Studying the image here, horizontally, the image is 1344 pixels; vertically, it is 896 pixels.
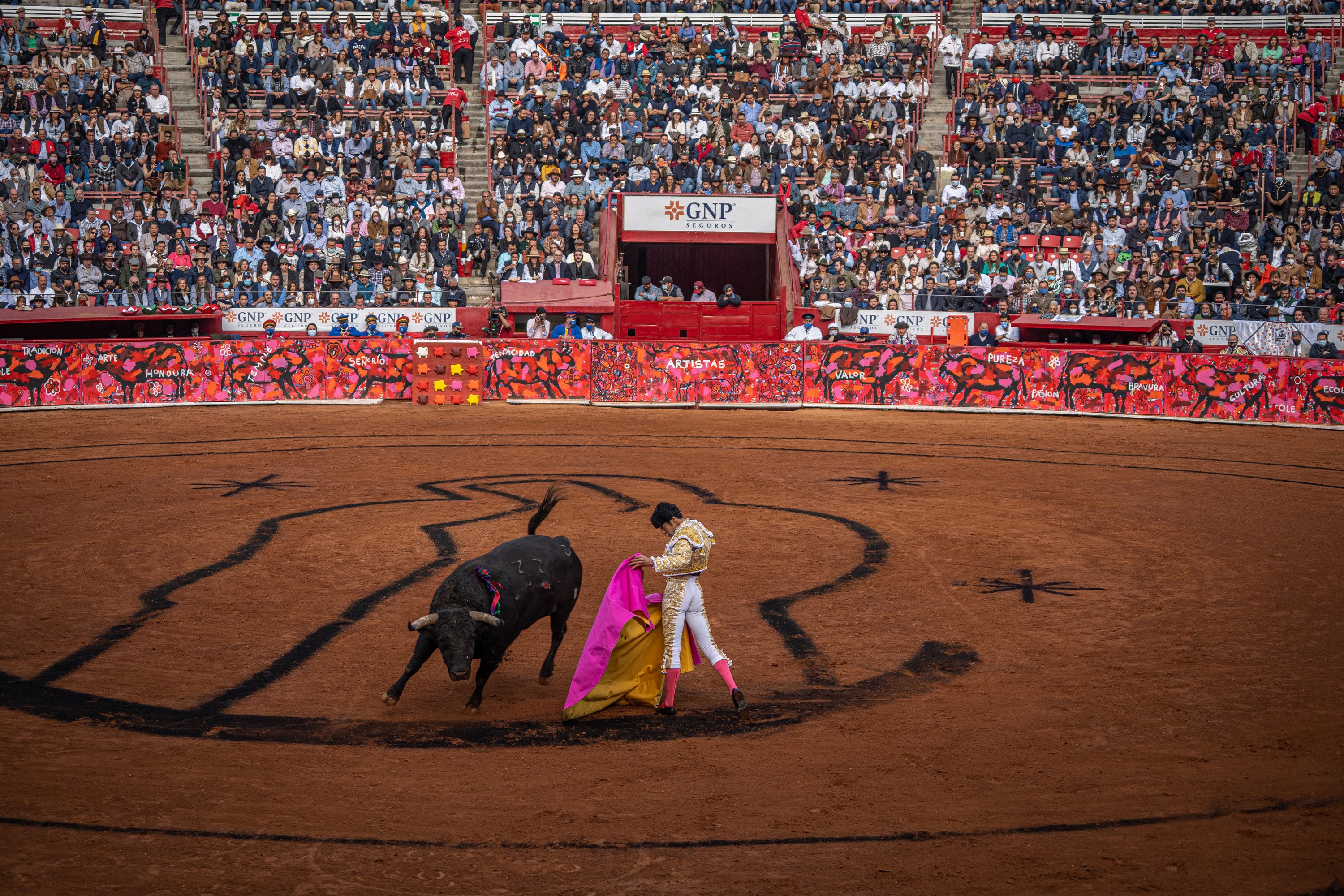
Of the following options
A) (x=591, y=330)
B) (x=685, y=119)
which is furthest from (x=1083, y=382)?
(x=685, y=119)

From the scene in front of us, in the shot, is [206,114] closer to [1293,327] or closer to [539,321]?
[539,321]

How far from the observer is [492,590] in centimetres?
938

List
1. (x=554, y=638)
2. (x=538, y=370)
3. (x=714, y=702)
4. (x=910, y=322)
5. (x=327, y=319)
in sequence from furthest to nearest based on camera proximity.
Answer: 1. (x=910, y=322)
2. (x=327, y=319)
3. (x=538, y=370)
4. (x=554, y=638)
5. (x=714, y=702)

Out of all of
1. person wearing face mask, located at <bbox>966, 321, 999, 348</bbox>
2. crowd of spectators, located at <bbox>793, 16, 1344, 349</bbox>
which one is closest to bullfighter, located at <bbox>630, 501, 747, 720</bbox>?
person wearing face mask, located at <bbox>966, 321, 999, 348</bbox>

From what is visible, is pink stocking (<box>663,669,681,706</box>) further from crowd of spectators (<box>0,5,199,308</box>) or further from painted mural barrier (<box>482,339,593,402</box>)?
crowd of spectators (<box>0,5,199,308</box>)

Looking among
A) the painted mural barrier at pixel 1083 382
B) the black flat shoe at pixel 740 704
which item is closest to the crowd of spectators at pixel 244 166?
the painted mural barrier at pixel 1083 382

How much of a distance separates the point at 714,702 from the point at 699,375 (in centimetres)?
1774

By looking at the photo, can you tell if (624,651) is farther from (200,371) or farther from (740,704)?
(200,371)

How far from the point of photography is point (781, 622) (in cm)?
1183

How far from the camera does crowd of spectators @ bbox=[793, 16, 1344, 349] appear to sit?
30625 mm

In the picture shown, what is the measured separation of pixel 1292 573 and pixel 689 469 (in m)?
8.87

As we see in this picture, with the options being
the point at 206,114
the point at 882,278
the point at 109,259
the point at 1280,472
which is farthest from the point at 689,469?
the point at 206,114

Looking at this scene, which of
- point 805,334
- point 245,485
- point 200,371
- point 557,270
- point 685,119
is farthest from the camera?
point 685,119

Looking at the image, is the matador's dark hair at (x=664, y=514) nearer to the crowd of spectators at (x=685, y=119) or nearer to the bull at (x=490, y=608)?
the bull at (x=490, y=608)
